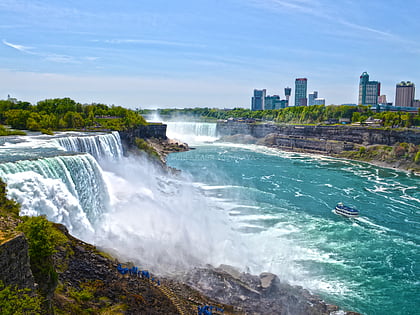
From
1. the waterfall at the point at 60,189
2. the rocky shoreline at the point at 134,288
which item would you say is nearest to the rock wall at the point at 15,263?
the rocky shoreline at the point at 134,288

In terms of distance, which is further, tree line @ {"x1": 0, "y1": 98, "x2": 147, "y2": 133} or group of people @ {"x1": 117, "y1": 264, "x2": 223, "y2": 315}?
tree line @ {"x1": 0, "y1": 98, "x2": 147, "y2": 133}

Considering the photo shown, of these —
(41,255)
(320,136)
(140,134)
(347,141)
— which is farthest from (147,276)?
(320,136)

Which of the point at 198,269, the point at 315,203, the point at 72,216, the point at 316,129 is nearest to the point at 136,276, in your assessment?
the point at 198,269

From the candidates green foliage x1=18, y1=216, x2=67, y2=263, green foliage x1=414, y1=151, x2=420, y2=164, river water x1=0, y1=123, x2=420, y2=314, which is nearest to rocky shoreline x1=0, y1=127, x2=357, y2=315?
green foliage x1=18, y1=216, x2=67, y2=263

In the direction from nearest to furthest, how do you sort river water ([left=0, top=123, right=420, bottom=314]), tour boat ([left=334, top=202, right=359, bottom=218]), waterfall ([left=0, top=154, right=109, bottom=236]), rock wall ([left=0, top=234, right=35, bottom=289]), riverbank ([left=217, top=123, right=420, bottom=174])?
1. rock wall ([left=0, top=234, right=35, bottom=289])
2. waterfall ([left=0, top=154, right=109, bottom=236])
3. river water ([left=0, top=123, right=420, bottom=314])
4. tour boat ([left=334, top=202, right=359, bottom=218])
5. riverbank ([left=217, top=123, right=420, bottom=174])

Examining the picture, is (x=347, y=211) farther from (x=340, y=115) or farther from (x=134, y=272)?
(x=340, y=115)

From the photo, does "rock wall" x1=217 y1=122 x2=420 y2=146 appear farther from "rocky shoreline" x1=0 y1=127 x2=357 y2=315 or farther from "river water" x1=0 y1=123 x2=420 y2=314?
"rocky shoreline" x1=0 y1=127 x2=357 y2=315
